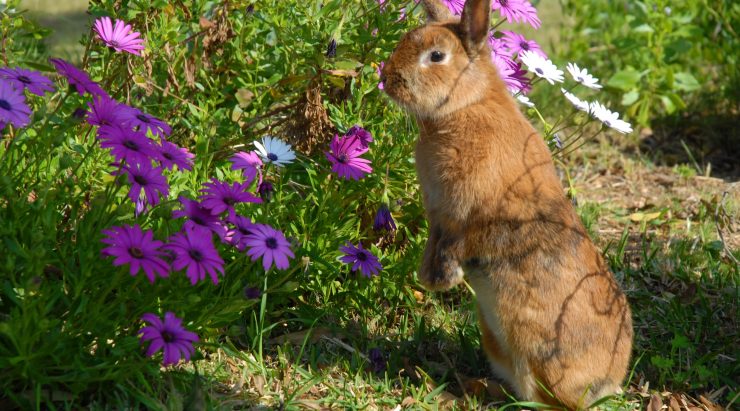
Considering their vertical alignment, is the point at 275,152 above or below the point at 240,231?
above

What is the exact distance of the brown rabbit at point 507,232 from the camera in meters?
3.20

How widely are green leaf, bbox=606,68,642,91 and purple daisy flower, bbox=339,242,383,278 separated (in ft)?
10.9

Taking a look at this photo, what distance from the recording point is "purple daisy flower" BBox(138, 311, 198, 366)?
2.59m

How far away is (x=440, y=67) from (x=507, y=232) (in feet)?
2.03

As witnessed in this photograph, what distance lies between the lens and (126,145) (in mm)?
2674

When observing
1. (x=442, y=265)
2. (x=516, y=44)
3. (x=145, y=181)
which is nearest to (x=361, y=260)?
(x=442, y=265)

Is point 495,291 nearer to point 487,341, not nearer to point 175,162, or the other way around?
point 487,341

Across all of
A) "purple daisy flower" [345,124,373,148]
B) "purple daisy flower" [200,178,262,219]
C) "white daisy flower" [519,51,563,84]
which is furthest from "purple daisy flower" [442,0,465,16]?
"purple daisy flower" [200,178,262,219]

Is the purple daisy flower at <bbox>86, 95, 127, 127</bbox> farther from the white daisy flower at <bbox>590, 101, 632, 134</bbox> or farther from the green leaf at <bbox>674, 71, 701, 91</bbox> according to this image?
the green leaf at <bbox>674, 71, 701, 91</bbox>

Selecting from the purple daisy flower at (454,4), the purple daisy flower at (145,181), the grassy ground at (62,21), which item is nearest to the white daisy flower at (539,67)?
the purple daisy flower at (454,4)

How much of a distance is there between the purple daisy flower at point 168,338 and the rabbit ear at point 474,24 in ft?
4.64

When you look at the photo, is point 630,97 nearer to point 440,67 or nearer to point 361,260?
point 440,67

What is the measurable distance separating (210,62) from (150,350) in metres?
1.98

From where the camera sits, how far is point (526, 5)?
3.96 meters
